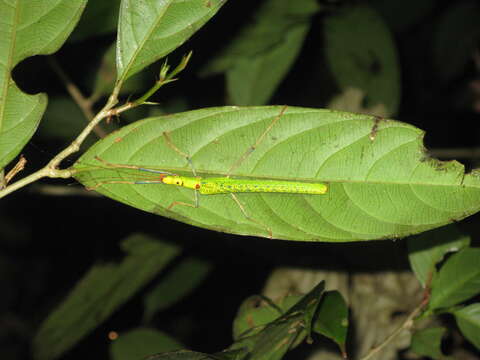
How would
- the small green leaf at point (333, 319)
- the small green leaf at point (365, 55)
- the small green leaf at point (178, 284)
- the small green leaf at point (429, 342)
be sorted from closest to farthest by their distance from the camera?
1. the small green leaf at point (333, 319)
2. the small green leaf at point (429, 342)
3. the small green leaf at point (365, 55)
4. the small green leaf at point (178, 284)

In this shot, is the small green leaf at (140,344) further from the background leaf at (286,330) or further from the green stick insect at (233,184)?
the green stick insect at (233,184)

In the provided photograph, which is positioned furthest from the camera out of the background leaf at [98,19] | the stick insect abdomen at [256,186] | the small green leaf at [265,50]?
the small green leaf at [265,50]

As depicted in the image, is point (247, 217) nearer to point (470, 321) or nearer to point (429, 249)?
point (429, 249)

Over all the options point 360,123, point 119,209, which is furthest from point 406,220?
point 119,209

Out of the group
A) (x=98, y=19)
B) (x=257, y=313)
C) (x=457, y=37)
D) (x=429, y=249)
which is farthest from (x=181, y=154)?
(x=457, y=37)

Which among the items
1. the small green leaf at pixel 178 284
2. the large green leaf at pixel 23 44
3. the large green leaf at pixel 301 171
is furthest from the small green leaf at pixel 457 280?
the large green leaf at pixel 23 44

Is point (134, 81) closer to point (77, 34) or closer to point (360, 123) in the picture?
point (77, 34)
